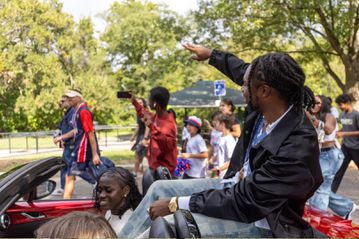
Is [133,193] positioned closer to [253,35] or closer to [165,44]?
[253,35]

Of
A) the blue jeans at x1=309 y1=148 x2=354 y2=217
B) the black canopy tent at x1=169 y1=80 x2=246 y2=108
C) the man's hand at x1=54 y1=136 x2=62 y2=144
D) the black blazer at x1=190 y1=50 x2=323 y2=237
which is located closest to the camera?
the black blazer at x1=190 y1=50 x2=323 y2=237

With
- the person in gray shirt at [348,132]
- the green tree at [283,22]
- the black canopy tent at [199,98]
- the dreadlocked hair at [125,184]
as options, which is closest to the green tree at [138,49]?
the black canopy tent at [199,98]

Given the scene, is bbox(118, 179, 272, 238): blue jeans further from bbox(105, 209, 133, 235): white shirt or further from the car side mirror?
the car side mirror

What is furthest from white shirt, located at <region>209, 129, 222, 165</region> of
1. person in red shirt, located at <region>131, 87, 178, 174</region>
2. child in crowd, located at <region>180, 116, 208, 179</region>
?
person in red shirt, located at <region>131, 87, 178, 174</region>

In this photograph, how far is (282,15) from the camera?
13000 millimetres

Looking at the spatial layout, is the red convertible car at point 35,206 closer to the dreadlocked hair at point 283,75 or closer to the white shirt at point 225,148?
the dreadlocked hair at point 283,75

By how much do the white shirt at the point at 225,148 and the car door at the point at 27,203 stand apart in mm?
2361

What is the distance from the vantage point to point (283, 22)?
13.7 metres

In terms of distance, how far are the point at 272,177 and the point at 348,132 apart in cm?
530

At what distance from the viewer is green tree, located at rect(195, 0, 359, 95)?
1251 centimetres

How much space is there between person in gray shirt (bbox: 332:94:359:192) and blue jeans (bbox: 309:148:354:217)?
1.15 m

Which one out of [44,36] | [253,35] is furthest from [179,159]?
[253,35]

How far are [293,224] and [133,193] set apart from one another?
1.50 meters

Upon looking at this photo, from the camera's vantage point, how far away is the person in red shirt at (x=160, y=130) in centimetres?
467
